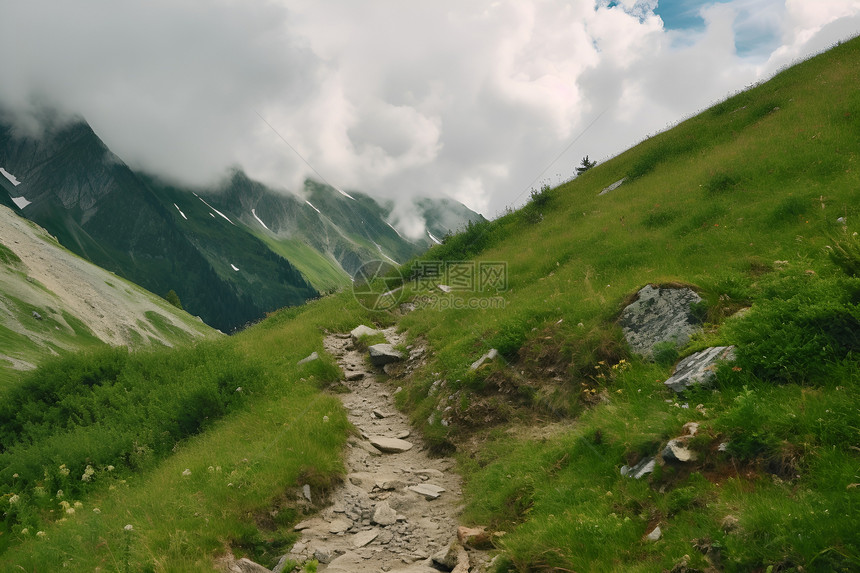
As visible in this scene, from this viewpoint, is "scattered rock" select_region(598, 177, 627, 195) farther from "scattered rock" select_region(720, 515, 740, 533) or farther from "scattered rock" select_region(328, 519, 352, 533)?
"scattered rock" select_region(720, 515, 740, 533)

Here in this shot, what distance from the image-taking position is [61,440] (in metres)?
11.5

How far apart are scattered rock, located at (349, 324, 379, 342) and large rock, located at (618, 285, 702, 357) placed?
453 inches

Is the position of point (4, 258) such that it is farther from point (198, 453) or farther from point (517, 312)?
point (517, 312)

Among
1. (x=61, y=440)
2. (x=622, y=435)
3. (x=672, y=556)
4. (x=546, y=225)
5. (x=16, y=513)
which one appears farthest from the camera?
(x=546, y=225)

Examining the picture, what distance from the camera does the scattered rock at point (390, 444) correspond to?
1120 centimetres

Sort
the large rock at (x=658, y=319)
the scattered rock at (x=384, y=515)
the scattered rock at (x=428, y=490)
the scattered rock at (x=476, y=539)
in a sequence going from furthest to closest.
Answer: the large rock at (x=658, y=319), the scattered rock at (x=428, y=490), the scattered rock at (x=384, y=515), the scattered rock at (x=476, y=539)

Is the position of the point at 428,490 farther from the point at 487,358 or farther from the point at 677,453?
the point at 677,453

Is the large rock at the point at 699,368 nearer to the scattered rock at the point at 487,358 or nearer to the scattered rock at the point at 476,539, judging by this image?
the scattered rock at the point at 476,539

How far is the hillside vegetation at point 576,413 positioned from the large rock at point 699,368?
220 millimetres

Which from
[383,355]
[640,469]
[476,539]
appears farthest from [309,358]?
[640,469]

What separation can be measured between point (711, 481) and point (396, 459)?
7009 millimetres

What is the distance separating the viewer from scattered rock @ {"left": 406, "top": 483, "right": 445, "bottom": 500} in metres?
8.88

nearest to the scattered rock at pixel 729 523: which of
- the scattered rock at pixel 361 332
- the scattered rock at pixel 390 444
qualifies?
the scattered rock at pixel 390 444

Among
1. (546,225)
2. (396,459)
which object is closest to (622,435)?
(396,459)
